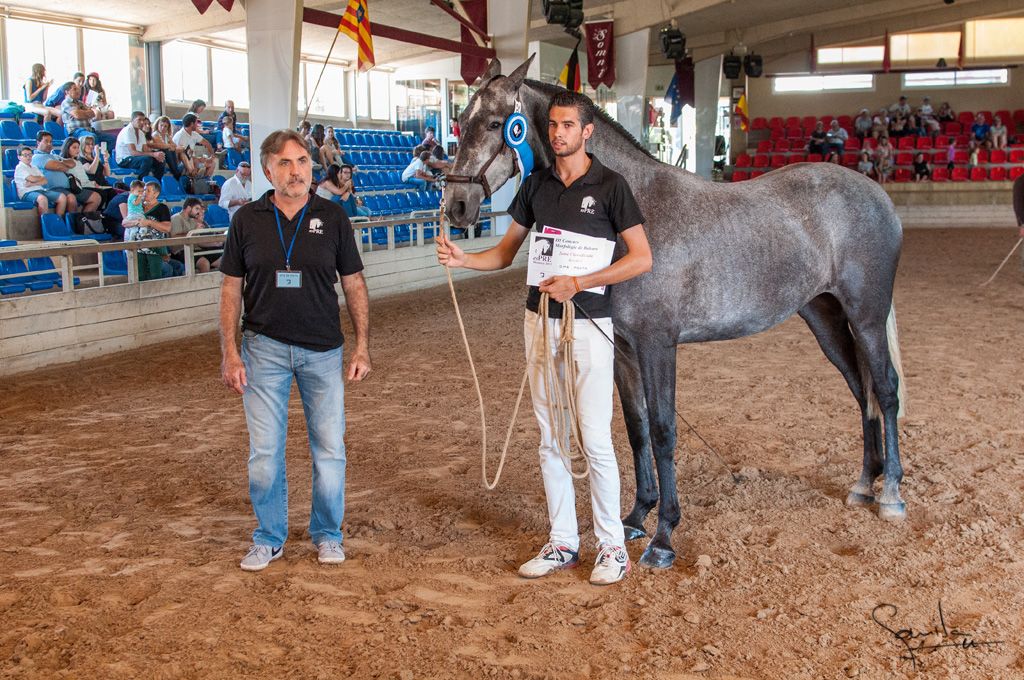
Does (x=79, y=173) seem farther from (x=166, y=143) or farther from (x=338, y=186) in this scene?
(x=338, y=186)

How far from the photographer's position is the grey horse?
3.54 m

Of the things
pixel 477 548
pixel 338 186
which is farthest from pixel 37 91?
pixel 477 548

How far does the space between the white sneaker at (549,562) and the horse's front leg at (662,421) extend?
33cm

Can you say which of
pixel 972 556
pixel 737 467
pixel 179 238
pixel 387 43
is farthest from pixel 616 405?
pixel 387 43

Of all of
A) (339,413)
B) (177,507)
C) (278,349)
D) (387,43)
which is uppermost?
(387,43)

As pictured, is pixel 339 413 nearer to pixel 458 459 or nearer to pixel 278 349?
pixel 278 349

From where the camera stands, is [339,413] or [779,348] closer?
[339,413]

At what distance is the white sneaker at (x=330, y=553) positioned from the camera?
3.53 metres

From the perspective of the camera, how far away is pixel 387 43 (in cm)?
2303

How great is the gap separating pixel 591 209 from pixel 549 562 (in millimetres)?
1386

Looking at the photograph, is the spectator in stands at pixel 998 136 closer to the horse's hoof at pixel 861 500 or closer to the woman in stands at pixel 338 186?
the woman in stands at pixel 338 186

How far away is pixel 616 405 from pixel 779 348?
2.67 m

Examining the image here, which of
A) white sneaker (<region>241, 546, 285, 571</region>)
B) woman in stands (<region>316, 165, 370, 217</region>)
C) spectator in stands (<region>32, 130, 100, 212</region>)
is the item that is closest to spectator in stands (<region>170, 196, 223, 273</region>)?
spectator in stands (<region>32, 130, 100, 212</region>)

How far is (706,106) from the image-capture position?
2647 centimetres
